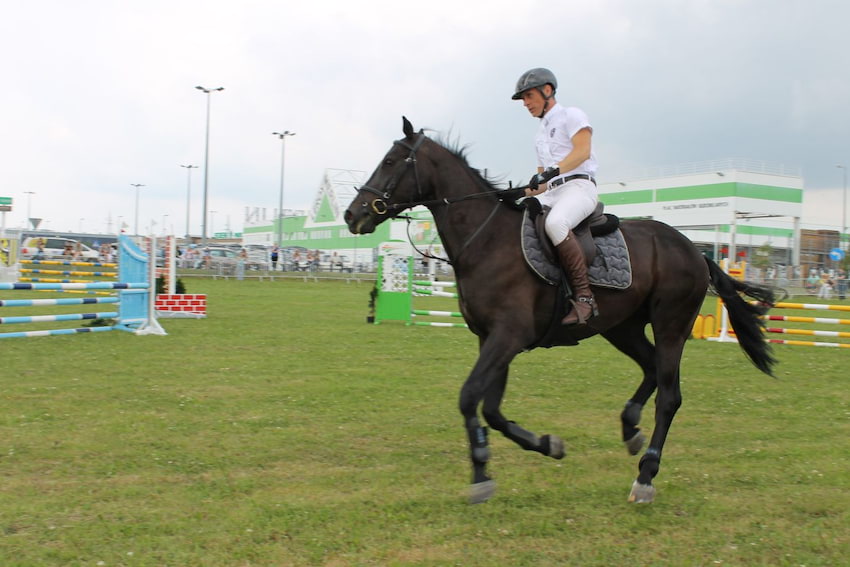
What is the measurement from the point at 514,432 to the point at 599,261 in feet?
5.16

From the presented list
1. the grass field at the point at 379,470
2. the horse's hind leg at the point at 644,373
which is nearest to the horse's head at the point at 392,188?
the grass field at the point at 379,470

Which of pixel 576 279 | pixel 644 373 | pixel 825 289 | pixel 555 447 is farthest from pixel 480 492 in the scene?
pixel 825 289

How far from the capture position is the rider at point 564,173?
5.52 m

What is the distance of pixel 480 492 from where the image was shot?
4.82 metres

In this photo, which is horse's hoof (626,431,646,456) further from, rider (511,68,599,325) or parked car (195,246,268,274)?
parked car (195,246,268,274)

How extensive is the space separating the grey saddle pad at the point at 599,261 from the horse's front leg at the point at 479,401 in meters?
0.72

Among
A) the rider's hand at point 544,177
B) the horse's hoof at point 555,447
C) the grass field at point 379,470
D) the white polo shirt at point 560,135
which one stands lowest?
the grass field at point 379,470

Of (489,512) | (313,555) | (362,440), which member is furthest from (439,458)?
(313,555)

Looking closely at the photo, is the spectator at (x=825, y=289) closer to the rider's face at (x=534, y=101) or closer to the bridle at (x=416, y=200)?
the rider's face at (x=534, y=101)

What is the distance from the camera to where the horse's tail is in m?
6.71

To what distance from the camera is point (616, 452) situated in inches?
251

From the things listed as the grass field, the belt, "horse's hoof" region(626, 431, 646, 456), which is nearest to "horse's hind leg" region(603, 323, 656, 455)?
"horse's hoof" region(626, 431, 646, 456)

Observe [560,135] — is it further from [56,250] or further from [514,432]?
[56,250]

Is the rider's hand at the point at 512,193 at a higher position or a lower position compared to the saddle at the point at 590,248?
higher
